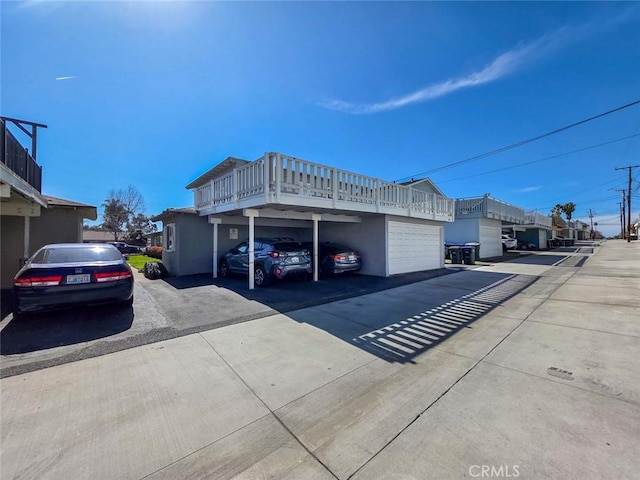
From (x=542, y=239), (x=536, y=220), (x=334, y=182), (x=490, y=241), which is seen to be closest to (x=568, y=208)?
(x=542, y=239)

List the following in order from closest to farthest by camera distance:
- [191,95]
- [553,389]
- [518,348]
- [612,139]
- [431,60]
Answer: [553,389] < [518,348] < [191,95] < [431,60] < [612,139]

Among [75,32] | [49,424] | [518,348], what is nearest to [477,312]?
[518,348]

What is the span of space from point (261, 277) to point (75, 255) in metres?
4.52

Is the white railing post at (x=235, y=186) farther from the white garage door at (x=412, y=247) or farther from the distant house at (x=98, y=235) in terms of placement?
the distant house at (x=98, y=235)

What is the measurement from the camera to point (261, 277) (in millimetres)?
8469

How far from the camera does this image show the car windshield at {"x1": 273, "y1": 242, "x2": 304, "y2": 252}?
27.2 feet

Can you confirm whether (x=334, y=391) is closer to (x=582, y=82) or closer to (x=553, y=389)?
(x=553, y=389)

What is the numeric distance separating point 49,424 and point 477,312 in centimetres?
642

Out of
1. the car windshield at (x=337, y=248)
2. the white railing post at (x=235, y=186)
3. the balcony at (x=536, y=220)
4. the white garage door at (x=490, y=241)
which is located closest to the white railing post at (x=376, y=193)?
the car windshield at (x=337, y=248)

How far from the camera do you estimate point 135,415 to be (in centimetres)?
231

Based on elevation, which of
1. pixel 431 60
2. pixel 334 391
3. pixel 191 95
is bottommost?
pixel 334 391

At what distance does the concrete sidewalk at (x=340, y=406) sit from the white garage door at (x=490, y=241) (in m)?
17.0

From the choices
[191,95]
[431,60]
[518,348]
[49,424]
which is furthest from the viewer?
[431,60]

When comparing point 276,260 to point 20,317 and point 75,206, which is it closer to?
point 20,317
